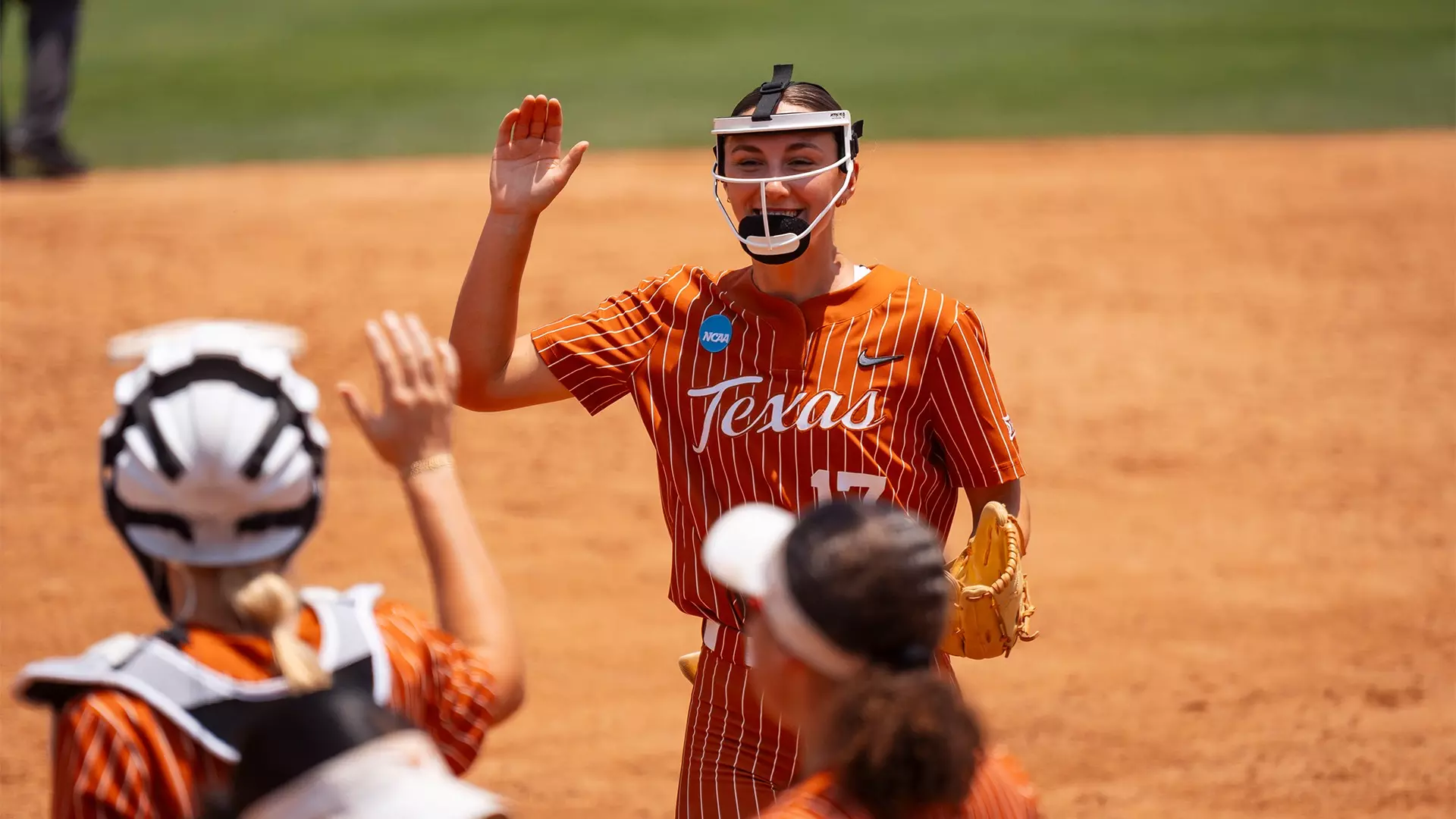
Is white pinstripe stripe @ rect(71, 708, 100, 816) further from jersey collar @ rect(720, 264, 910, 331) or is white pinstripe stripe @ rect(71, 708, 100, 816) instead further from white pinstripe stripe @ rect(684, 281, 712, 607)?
jersey collar @ rect(720, 264, 910, 331)

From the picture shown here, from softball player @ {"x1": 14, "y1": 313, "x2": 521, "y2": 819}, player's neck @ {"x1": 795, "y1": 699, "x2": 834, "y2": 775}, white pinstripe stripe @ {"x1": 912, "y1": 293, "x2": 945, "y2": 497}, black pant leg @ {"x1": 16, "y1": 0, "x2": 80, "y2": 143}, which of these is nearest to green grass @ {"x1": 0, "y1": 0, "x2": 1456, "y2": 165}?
black pant leg @ {"x1": 16, "y1": 0, "x2": 80, "y2": 143}

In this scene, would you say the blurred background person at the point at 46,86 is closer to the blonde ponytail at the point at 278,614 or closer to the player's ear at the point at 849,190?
the player's ear at the point at 849,190

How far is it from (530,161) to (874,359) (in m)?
0.92

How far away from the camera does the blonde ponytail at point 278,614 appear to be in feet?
7.25

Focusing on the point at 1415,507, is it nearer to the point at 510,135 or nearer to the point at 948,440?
the point at 948,440

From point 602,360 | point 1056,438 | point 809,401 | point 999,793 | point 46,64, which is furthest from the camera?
point 46,64

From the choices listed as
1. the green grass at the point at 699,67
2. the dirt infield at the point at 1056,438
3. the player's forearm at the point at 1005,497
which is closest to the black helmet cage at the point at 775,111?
the player's forearm at the point at 1005,497

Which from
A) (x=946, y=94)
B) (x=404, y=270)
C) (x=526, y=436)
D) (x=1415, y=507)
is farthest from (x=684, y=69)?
(x=1415, y=507)

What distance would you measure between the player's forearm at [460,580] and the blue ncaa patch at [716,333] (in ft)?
4.42

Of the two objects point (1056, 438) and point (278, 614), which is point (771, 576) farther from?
point (1056, 438)

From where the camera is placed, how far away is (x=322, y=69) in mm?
21250

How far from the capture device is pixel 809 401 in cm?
370

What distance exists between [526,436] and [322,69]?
12679mm

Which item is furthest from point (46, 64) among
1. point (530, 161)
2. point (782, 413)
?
point (782, 413)
